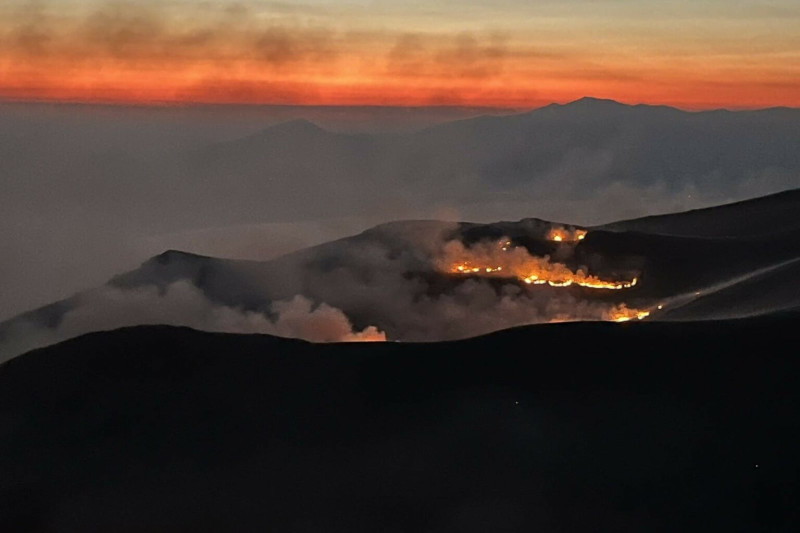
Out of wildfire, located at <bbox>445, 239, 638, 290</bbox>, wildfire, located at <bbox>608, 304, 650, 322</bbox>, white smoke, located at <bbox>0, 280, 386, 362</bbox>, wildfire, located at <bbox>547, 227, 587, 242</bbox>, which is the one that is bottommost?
white smoke, located at <bbox>0, 280, 386, 362</bbox>

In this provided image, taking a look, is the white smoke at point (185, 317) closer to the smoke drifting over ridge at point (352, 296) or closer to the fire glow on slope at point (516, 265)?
the smoke drifting over ridge at point (352, 296)

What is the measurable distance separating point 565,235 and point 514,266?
10.4 meters

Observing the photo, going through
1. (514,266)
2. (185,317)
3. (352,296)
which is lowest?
(185,317)

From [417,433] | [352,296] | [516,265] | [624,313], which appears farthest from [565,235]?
[417,433]

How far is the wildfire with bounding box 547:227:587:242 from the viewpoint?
435 feet

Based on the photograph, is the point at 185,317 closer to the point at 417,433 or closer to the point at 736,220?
the point at 736,220

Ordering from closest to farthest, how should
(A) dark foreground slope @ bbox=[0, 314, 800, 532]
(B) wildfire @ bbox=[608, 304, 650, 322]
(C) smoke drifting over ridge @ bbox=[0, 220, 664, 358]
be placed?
(A) dark foreground slope @ bbox=[0, 314, 800, 532], (B) wildfire @ bbox=[608, 304, 650, 322], (C) smoke drifting over ridge @ bbox=[0, 220, 664, 358]

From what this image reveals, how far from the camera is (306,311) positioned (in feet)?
415

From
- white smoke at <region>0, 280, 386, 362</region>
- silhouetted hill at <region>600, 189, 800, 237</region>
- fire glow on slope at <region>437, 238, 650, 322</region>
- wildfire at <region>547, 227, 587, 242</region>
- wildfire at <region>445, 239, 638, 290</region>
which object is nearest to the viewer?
fire glow on slope at <region>437, 238, 650, 322</region>

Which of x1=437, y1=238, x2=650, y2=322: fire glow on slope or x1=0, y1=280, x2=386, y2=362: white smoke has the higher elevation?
x1=437, y1=238, x2=650, y2=322: fire glow on slope

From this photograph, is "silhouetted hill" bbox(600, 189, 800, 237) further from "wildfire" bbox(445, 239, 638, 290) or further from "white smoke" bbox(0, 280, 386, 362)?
"white smoke" bbox(0, 280, 386, 362)

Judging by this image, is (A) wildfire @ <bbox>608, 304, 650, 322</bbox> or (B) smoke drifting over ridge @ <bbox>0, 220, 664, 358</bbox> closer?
(A) wildfire @ <bbox>608, 304, 650, 322</bbox>

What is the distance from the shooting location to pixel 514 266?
12812 cm

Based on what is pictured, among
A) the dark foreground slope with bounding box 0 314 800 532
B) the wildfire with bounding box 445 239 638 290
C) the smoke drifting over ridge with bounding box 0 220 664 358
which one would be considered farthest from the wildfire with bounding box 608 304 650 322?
the dark foreground slope with bounding box 0 314 800 532
